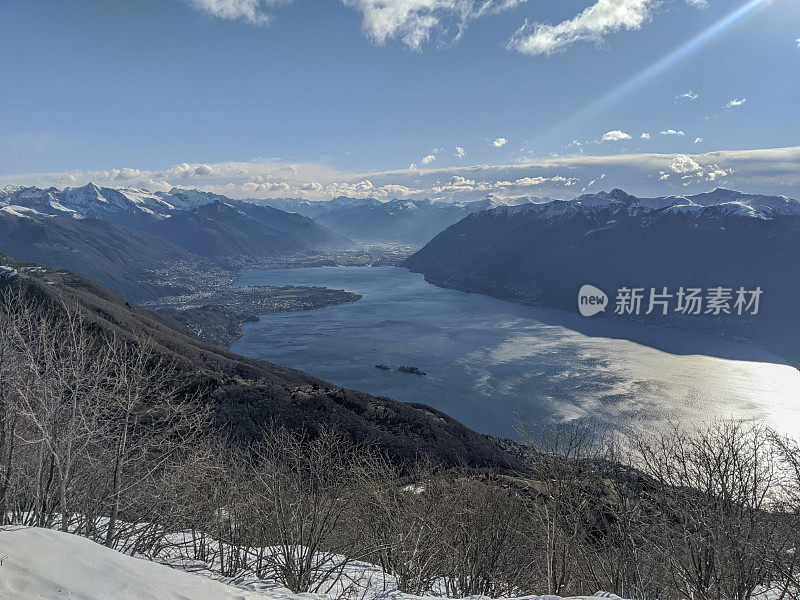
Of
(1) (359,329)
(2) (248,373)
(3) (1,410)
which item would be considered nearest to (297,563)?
(3) (1,410)

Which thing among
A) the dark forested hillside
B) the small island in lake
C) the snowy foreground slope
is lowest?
the small island in lake

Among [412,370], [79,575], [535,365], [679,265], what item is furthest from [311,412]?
[679,265]

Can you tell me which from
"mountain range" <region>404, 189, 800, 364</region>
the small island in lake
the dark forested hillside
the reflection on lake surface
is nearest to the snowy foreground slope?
the dark forested hillside

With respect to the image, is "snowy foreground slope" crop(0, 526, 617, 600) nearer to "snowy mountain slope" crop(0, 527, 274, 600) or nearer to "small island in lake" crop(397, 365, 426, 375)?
"snowy mountain slope" crop(0, 527, 274, 600)

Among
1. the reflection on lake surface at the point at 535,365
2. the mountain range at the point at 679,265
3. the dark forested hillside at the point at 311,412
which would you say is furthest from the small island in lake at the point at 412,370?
the mountain range at the point at 679,265

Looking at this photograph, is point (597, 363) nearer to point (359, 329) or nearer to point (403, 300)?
point (359, 329)

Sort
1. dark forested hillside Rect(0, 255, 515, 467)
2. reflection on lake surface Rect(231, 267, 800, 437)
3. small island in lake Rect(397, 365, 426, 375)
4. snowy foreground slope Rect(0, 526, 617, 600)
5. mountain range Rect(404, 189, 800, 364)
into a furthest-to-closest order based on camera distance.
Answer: mountain range Rect(404, 189, 800, 364) → small island in lake Rect(397, 365, 426, 375) → reflection on lake surface Rect(231, 267, 800, 437) → dark forested hillside Rect(0, 255, 515, 467) → snowy foreground slope Rect(0, 526, 617, 600)
